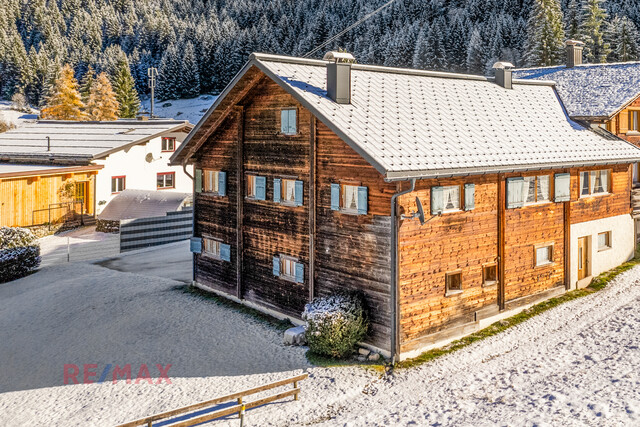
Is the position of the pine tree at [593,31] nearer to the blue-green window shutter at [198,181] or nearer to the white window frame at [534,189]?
the white window frame at [534,189]

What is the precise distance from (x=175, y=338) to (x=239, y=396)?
6039 mm

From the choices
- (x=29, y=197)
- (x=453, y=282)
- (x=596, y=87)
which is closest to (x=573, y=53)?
(x=596, y=87)

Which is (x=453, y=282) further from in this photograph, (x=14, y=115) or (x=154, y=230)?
(x=14, y=115)

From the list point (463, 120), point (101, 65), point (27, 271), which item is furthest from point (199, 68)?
point (463, 120)

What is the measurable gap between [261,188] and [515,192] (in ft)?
28.1

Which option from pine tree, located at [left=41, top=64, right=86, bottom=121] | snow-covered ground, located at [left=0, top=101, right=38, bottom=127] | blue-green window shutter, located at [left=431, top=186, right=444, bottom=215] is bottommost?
blue-green window shutter, located at [left=431, top=186, right=444, bottom=215]

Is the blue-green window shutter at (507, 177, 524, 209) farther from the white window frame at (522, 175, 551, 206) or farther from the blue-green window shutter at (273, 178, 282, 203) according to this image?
the blue-green window shutter at (273, 178, 282, 203)

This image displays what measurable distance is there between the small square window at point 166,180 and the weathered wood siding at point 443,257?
28177 mm

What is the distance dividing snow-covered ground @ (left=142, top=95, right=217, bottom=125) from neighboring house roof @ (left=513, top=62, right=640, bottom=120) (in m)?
88.7

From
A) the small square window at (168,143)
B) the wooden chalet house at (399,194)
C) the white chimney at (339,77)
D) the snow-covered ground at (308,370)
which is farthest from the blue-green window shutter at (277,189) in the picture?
the small square window at (168,143)

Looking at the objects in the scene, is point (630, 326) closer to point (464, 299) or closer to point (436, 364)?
point (464, 299)

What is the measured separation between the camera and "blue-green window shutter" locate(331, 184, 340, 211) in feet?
57.1

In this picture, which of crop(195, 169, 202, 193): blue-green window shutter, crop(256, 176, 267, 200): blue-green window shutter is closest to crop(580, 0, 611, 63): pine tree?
crop(195, 169, 202, 193): blue-green window shutter

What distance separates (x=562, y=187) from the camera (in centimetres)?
2086
